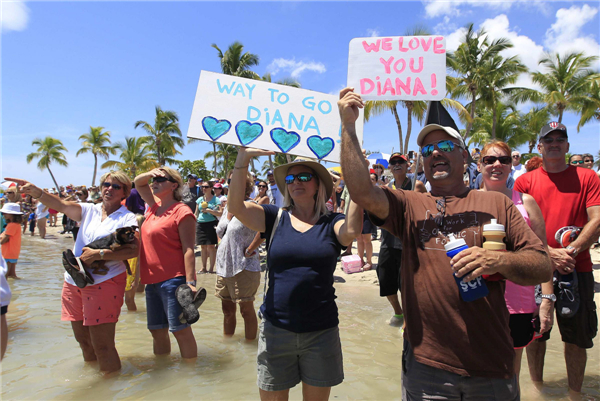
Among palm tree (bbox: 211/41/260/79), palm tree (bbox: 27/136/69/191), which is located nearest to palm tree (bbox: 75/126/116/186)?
palm tree (bbox: 27/136/69/191)

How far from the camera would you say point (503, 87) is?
29.3 metres

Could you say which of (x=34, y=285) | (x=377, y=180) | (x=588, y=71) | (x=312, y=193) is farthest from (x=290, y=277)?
(x=588, y=71)

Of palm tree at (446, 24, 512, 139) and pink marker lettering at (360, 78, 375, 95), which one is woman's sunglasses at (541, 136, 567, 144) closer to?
pink marker lettering at (360, 78, 375, 95)

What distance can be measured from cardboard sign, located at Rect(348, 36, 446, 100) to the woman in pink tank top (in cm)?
71

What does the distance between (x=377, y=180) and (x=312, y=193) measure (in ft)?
15.9

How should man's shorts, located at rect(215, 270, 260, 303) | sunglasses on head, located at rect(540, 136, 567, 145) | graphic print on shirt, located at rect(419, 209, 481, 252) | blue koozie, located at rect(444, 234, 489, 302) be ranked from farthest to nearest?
man's shorts, located at rect(215, 270, 260, 303), sunglasses on head, located at rect(540, 136, 567, 145), graphic print on shirt, located at rect(419, 209, 481, 252), blue koozie, located at rect(444, 234, 489, 302)

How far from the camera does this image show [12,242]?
8.26 metres

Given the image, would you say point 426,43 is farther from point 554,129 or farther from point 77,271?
point 77,271

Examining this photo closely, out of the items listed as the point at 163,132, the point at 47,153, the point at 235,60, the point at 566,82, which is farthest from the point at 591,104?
the point at 47,153

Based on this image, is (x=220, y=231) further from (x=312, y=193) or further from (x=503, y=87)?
(x=503, y=87)

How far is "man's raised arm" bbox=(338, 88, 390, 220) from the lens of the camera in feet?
5.97

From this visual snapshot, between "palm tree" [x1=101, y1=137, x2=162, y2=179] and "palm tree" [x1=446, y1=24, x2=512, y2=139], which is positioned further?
"palm tree" [x1=101, y1=137, x2=162, y2=179]

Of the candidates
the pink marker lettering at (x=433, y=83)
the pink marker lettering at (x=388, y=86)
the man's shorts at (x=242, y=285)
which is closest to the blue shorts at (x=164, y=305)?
the man's shorts at (x=242, y=285)

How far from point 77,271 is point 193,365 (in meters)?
1.56
